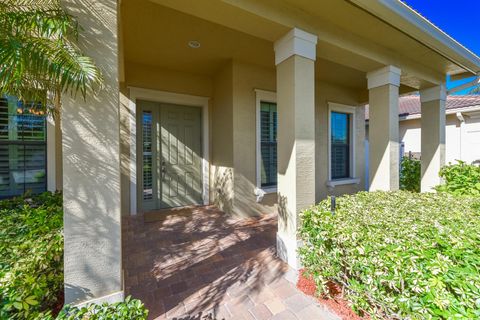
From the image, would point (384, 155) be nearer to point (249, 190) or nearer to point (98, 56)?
point (249, 190)

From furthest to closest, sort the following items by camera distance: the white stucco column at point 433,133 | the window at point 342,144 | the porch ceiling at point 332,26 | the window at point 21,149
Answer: the window at point 342,144, the white stucco column at point 433,133, the window at point 21,149, the porch ceiling at point 332,26

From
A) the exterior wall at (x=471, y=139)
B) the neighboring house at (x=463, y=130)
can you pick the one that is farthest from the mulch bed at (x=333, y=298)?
the exterior wall at (x=471, y=139)

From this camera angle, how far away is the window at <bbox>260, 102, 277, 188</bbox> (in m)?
4.79

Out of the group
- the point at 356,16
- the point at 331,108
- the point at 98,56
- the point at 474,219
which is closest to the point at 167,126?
the point at 98,56

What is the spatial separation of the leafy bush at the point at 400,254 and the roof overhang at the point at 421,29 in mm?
2397

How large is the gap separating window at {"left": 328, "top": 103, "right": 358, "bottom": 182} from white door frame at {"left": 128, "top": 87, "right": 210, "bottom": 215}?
11.3ft

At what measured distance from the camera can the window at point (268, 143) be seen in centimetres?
479

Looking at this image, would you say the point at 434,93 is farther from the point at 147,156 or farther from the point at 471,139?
the point at 147,156

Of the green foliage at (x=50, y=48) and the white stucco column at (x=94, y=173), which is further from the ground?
the green foliage at (x=50, y=48)

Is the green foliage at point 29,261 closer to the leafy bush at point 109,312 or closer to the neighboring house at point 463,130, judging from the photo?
the leafy bush at point 109,312

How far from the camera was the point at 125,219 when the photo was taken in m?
4.22

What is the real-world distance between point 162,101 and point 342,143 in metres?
5.02

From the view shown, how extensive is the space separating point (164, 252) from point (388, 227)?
2.66 m

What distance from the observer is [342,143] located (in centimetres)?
631
